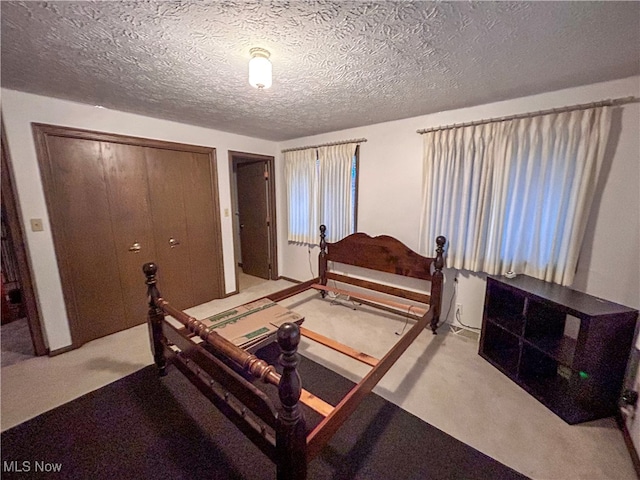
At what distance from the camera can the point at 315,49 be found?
58.2 inches

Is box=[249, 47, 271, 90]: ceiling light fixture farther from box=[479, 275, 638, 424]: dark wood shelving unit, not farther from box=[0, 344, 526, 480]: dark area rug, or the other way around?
box=[479, 275, 638, 424]: dark wood shelving unit

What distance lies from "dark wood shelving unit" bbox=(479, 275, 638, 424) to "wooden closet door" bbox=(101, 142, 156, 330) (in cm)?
371

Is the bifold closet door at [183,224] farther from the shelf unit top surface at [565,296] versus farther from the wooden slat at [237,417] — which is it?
the shelf unit top surface at [565,296]

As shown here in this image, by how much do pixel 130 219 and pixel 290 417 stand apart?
2.87 meters

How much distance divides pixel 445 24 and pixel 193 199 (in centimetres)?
313

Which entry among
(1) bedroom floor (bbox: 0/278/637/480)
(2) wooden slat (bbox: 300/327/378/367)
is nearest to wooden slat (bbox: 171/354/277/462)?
(2) wooden slat (bbox: 300/327/378/367)

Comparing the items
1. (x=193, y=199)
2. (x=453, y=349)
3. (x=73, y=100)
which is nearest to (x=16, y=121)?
(x=73, y=100)

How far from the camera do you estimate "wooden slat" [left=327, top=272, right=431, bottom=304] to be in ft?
9.26

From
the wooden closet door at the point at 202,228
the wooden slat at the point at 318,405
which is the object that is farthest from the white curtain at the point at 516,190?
the wooden closet door at the point at 202,228

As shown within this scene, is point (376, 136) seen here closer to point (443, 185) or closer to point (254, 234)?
point (443, 185)

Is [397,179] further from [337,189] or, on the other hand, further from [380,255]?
[380,255]

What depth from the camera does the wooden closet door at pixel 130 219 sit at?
2643 millimetres

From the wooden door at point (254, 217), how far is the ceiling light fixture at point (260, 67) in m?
2.80

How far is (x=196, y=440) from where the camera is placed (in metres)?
1.56
